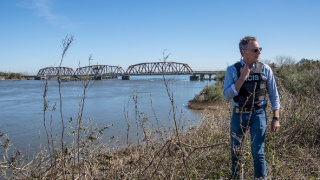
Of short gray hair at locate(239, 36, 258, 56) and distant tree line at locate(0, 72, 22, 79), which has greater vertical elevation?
short gray hair at locate(239, 36, 258, 56)

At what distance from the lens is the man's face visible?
293cm

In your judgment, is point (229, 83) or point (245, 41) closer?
point (245, 41)

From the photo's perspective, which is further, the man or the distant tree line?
the distant tree line

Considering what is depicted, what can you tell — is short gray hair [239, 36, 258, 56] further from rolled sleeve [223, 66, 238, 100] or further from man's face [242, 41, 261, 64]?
rolled sleeve [223, 66, 238, 100]

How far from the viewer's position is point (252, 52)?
116 inches

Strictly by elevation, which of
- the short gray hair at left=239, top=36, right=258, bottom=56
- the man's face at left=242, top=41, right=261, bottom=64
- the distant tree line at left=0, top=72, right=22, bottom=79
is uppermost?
the short gray hair at left=239, top=36, right=258, bottom=56

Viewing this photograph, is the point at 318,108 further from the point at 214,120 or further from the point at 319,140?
the point at 214,120

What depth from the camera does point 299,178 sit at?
316cm

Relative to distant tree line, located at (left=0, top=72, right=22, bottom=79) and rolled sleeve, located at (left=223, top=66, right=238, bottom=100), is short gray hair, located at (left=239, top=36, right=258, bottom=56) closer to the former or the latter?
rolled sleeve, located at (left=223, top=66, right=238, bottom=100)

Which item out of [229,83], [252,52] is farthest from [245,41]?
[229,83]

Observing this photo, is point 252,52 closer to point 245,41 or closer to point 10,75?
point 245,41

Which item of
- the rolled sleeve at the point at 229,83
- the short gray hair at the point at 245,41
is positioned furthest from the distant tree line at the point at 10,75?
the short gray hair at the point at 245,41

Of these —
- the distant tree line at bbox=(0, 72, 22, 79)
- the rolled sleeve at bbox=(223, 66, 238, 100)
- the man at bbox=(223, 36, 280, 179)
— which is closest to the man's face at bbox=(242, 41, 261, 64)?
the man at bbox=(223, 36, 280, 179)

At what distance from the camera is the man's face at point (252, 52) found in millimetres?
2928
